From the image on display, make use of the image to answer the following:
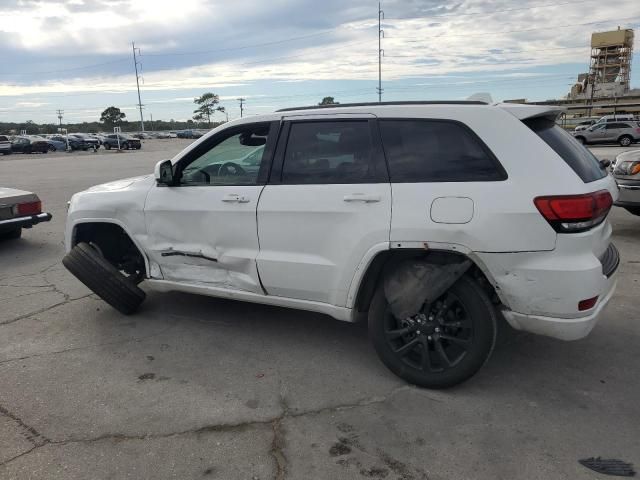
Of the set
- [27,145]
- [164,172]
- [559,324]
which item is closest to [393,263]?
[559,324]

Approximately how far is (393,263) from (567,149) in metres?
1.30

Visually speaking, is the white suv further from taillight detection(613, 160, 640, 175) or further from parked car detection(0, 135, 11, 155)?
parked car detection(0, 135, 11, 155)

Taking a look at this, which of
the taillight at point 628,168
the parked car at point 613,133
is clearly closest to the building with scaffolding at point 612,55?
the parked car at point 613,133

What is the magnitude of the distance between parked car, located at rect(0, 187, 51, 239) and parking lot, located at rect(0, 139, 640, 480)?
3239 mm

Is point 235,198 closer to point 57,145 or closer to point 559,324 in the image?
point 559,324

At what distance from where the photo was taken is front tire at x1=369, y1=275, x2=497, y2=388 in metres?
3.21

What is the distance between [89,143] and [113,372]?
5000 cm

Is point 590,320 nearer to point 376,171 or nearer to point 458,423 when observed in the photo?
point 458,423

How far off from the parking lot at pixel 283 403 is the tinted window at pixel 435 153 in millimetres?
1403

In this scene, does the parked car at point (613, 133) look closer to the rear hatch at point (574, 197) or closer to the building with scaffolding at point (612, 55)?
the rear hatch at point (574, 197)

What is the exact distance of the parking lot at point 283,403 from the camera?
2.75 meters

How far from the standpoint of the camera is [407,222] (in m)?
3.24

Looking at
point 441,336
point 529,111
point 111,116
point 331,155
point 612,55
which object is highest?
point 612,55

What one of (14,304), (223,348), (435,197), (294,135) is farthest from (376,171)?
(14,304)
